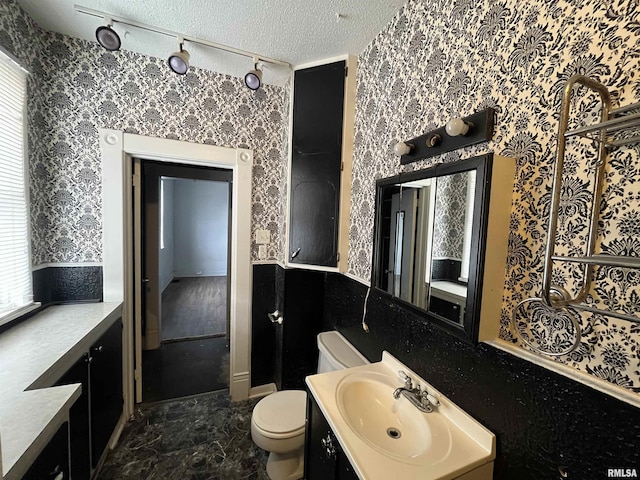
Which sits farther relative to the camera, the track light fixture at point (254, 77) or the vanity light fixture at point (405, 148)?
the track light fixture at point (254, 77)

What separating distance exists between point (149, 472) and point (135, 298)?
45.5 inches

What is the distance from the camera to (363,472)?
74 cm

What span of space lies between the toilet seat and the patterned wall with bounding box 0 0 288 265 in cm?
→ 152

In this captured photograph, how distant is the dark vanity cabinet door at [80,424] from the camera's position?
112 centimetres

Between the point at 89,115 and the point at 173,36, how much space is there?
789 millimetres

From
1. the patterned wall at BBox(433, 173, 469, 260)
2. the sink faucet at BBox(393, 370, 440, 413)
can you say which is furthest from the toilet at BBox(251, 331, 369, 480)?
the patterned wall at BBox(433, 173, 469, 260)

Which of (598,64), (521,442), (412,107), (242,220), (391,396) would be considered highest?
(412,107)

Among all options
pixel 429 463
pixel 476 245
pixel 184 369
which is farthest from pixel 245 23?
pixel 184 369

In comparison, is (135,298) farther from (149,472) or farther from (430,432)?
(430,432)

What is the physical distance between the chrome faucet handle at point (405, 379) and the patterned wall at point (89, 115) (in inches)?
60.1

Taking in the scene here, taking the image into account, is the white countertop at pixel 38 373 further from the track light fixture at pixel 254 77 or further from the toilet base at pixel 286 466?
the track light fixture at pixel 254 77

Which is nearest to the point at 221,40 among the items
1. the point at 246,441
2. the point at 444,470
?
the point at 444,470

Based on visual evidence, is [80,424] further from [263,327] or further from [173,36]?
[173,36]

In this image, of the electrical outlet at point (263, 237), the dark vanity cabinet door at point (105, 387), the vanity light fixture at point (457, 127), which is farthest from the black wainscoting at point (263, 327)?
the vanity light fixture at point (457, 127)
